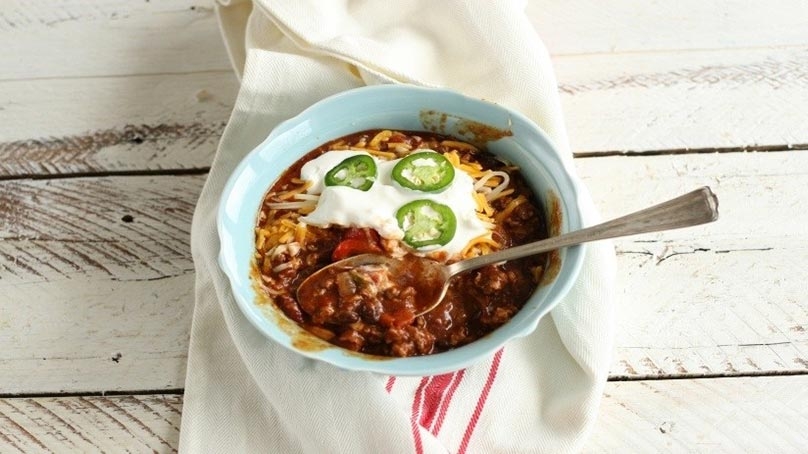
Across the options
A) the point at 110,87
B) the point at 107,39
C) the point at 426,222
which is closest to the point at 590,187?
the point at 426,222

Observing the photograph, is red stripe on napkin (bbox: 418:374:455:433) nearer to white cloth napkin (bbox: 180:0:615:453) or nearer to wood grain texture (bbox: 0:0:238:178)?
white cloth napkin (bbox: 180:0:615:453)

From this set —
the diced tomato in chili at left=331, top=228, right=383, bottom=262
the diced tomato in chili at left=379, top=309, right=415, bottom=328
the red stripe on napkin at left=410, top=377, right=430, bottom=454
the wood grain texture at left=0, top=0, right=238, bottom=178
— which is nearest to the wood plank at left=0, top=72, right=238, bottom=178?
the wood grain texture at left=0, top=0, right=238, bottom=178

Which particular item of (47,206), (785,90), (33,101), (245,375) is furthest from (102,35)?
(785,90)

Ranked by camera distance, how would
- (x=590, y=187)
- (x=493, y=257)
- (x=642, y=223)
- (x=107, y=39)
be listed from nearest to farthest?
(x=642, y=223), (x=493, y=257), (x=590, y=187), (x=107, y=39)

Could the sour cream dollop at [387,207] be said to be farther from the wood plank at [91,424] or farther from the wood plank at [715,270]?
the wood plank at [91,424]

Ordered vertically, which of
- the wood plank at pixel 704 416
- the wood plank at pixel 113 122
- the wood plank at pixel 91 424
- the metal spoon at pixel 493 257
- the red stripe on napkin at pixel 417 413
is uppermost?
the metal spoon at pixel 493 257

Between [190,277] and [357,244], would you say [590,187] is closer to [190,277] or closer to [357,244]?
[357,244]

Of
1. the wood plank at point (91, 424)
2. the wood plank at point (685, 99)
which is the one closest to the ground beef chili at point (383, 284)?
the wood plank at point (91, 424)
